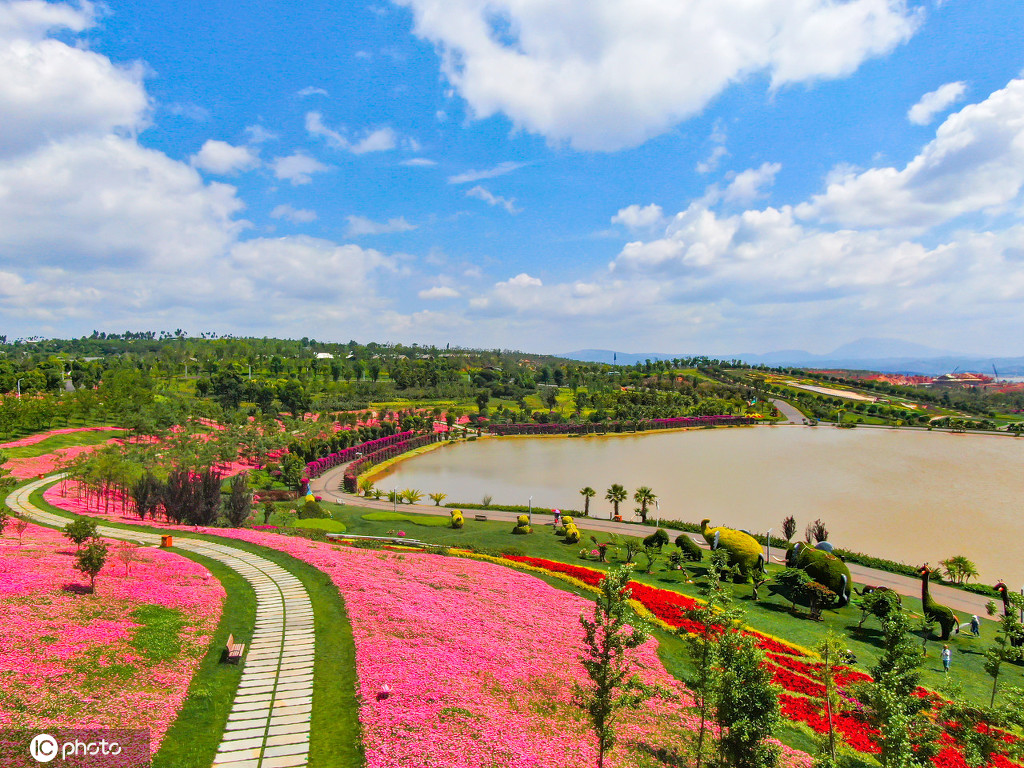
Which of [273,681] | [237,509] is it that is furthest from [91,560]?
[237,509]

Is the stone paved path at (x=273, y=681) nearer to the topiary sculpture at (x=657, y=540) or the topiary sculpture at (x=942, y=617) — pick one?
Result: the topiary sculpture at (x=657, y=540)

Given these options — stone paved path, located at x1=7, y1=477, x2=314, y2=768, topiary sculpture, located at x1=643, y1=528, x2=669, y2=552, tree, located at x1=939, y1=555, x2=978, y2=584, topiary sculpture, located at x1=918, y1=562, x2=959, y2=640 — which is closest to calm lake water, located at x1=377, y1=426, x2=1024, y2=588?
tree, located at x1=939, y1=555, x2=978, y2=584

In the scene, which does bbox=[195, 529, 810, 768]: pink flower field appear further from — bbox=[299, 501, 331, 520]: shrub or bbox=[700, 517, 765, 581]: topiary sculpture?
bbox=[299, 501, 331, 520]: shrub

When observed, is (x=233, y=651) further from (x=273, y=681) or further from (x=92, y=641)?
(x=92, y=641)

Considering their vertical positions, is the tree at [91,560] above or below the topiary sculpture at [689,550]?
above

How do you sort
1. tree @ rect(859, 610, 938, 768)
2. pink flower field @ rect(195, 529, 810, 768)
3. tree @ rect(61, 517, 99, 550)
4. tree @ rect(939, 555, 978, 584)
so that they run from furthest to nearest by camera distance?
A: tree @ rect(939, 555, 978, 584)
tree @ rect(61, 517, 99, 550)
pink flower field @ rect(195, 529, 810, 768)
tree @ rect(859, 610, 938, 768)

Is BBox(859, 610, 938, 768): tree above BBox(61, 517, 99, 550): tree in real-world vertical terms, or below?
below

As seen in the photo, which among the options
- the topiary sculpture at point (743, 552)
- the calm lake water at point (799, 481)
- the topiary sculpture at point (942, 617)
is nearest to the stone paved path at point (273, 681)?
the topiary sculpture at point (743, 552)
